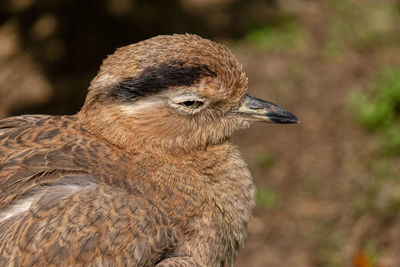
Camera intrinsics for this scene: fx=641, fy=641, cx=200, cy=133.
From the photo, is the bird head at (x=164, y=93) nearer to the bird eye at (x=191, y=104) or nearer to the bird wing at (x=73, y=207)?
the bird eye at (x=191, y=104)

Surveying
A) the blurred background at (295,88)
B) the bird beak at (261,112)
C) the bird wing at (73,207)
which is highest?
the bird beak at (261,112)

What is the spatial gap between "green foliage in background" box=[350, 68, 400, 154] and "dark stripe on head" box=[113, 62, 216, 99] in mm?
4080

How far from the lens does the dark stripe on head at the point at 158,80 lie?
3.86 metres

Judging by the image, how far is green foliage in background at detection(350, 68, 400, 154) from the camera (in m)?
7.42

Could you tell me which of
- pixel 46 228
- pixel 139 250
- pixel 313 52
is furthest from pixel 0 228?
pixel 313 52

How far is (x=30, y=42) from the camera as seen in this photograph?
8.02 meters

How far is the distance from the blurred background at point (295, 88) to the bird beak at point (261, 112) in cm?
233

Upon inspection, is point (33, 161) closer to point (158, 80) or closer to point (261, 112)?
point (158, 80)

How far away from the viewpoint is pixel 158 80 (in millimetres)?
3875

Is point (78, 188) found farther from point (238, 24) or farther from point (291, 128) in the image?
point (238, 24)

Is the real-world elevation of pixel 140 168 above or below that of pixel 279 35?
above

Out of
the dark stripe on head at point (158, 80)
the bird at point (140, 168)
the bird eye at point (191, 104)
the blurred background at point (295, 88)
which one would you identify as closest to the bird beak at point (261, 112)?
the bird at point (140, 168)

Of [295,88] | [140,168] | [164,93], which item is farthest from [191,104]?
[295,88]

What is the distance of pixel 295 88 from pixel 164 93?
15.6 feet
